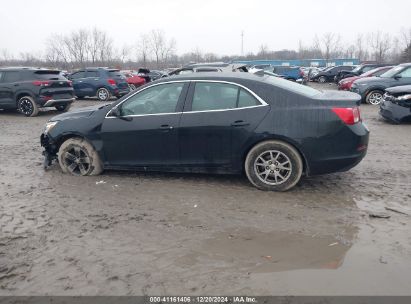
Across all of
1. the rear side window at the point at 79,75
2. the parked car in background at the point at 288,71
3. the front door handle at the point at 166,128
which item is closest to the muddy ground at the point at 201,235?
the front door handle at the point at 166,128

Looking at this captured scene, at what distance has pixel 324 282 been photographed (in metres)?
3.01

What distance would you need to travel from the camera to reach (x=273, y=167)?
4.97 metres

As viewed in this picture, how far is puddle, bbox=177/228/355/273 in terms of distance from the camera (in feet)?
10.8

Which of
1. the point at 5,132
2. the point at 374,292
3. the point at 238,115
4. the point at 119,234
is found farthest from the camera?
the point at 5,132

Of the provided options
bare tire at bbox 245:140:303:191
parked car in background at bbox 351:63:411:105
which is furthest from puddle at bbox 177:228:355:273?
parked car in background at bbox 351:63:411:105

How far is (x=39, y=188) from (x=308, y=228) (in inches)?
150

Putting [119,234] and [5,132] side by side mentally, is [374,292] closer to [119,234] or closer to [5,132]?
[119,234]

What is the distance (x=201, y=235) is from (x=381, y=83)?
43.0ft

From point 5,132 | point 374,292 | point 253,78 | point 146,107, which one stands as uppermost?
point 253,78

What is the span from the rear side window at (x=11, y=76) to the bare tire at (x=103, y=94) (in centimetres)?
522

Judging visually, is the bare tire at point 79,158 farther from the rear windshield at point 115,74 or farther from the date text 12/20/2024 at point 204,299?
the rear windshield at point 115,74

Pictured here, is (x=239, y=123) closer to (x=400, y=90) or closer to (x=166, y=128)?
(x=166, y=128)

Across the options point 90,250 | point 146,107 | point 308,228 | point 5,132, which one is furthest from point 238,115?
point 5,132

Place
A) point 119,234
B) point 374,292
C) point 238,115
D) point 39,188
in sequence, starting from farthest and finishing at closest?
A: point 39,188 → point 238,115 → point 119,234 → point 374,292
